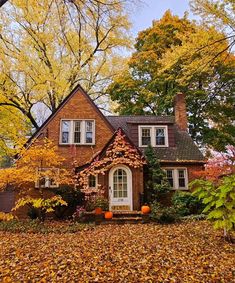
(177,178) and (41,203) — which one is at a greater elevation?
(177,178)

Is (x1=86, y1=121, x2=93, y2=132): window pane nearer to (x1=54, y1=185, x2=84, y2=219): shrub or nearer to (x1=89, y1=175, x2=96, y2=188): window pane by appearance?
(x1=89, y1=175, x2=96, y2=188): window pane

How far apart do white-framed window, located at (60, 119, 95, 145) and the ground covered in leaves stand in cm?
715

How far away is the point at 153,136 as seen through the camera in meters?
16.3

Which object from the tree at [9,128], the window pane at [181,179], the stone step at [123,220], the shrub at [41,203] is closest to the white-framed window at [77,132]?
the tree at [9,128]

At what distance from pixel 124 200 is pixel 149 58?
16267 mm

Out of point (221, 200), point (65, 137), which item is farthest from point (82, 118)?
point (221, 200)

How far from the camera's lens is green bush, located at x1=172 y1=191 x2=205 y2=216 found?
12984 mm

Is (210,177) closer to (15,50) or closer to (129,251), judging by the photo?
(129,251)

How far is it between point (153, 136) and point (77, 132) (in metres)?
5.12

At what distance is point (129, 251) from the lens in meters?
6.37

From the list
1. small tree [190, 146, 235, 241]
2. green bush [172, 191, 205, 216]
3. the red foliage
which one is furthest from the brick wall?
small tree [190, 146, 235, 241]

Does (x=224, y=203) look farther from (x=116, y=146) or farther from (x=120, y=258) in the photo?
(x=116, y=146)

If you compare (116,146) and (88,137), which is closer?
(116,146)

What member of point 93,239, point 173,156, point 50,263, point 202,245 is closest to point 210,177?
point 173,156
